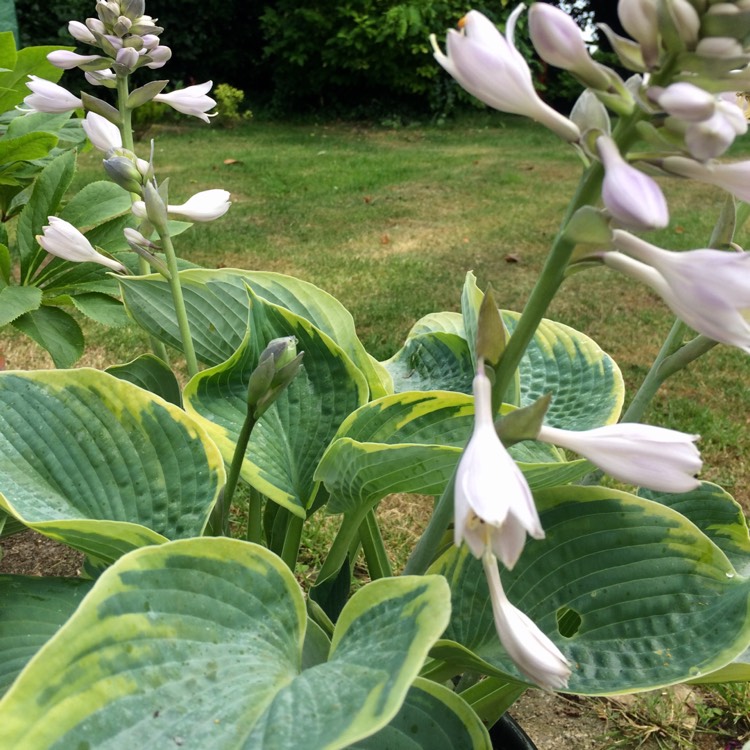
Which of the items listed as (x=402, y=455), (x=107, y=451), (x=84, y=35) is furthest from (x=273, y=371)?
(x=84, y=35)

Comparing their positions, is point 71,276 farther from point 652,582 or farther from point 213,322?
point 652,582

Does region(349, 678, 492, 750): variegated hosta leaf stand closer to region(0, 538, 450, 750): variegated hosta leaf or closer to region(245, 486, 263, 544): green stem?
region(0, 538, 450, 750): variegated hosta leaf

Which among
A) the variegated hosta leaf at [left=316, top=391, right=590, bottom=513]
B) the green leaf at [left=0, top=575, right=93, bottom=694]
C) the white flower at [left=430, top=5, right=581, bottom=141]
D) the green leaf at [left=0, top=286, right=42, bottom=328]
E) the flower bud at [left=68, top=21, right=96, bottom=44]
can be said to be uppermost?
the white flower at [left=430, top=5, right=581, bottom=141]

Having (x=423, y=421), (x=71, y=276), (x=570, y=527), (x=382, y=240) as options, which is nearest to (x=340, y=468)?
(x=423, y=421)

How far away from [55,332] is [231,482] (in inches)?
30.4

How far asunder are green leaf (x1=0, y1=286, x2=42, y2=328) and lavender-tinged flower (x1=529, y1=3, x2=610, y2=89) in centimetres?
100

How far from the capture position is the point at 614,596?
74 cm

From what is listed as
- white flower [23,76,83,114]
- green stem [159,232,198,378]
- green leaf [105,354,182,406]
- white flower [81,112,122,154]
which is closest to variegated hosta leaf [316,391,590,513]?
green stem [159,232,198,378]

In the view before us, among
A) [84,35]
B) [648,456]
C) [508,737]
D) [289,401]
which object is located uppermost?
[84,35]

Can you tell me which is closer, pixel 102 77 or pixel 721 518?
pixel 721 518

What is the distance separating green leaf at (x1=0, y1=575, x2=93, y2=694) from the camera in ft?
2.39

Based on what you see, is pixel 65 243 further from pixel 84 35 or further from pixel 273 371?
pixel 273 371

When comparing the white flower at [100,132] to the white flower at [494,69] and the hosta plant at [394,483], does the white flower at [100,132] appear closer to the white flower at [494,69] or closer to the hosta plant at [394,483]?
the hosta plant at [394,483]

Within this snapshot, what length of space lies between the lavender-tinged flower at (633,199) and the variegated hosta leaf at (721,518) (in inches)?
23.3
